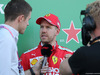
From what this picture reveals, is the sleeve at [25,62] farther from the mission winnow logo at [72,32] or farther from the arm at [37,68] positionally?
the mission winnow logo at [72,32]

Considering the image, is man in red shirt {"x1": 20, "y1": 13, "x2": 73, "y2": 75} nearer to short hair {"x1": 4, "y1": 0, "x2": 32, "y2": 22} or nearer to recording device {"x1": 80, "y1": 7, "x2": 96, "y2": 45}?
short hair {"x1": 4, "y1": 0, "x2": 32, "y2": 22}

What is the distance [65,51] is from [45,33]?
0.30m

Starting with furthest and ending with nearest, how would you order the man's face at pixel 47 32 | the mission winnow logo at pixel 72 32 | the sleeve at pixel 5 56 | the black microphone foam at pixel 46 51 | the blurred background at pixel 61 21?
the mission winnow logo at pixel 72 32 → the blurred background at pixel 61 21 → the man's face at pixel 47 32 → the black microphone foam at pixel 46 51 → the sleeve at pixel 5 56

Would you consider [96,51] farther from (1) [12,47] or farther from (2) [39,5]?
(2) [39,5]

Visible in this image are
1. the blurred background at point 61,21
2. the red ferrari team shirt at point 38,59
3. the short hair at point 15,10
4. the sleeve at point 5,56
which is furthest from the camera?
the blurred background at point 61,21

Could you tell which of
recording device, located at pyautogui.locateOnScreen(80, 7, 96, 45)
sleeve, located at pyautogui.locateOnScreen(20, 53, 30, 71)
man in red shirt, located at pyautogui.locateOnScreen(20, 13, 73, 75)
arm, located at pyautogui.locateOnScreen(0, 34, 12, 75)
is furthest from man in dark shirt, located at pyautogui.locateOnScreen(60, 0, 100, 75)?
sleeve, located at pyautogui.locateOnScreen(20, 53, 30, 71)

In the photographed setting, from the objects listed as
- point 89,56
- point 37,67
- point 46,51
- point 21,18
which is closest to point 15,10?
point 21,18

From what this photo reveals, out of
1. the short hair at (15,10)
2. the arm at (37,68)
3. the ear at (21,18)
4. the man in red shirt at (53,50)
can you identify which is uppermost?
the short hair at (15,10)

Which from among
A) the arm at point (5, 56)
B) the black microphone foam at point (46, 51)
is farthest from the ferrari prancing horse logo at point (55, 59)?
the arm at point (5, 56)

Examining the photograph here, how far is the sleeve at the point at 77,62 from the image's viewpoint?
40.9 inches

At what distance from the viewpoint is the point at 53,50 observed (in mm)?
2010

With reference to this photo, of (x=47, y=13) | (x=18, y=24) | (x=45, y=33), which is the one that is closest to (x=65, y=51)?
(x=45, y=33)

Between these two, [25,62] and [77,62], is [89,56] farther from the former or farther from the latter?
[25,62]

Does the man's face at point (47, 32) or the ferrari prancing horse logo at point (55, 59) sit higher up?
the man's face at point (47, 32)
